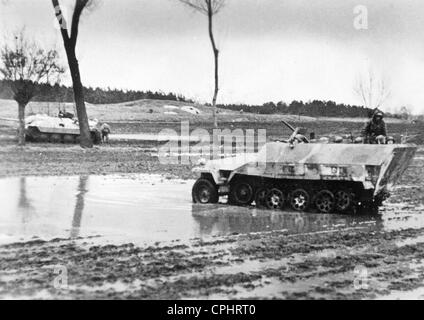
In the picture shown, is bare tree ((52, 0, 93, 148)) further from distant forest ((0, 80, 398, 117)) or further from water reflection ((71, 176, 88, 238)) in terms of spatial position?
water reflection ((71, 176, 88, 238))

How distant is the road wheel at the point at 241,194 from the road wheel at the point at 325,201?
171cm

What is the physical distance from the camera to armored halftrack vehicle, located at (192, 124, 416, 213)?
14.9 meters

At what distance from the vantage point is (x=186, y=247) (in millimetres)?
10828

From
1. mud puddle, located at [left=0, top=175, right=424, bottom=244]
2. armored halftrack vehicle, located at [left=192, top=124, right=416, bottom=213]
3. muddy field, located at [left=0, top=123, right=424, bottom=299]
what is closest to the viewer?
muddy field, located at [left=0, top=123, right=424, bottom=299]

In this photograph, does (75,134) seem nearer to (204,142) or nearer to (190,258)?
(204,142)

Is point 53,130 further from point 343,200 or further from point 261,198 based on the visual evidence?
point 343,200

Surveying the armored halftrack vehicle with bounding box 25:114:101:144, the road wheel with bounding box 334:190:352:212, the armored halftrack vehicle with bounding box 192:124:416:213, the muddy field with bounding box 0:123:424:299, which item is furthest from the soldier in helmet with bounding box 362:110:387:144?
the armored halftrack vehicle with bounding box 25:114:101:144

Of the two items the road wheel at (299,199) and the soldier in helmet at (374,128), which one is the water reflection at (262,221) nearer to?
the road wheel at (299,199)

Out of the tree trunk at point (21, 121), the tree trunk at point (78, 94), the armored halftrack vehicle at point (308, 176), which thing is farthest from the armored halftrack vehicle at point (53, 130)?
the armored halftrack vehicle at point (308, 176)

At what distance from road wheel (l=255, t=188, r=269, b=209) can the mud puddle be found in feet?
1.25

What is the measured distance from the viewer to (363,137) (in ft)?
51.0

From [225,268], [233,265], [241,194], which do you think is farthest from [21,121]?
[225,268]

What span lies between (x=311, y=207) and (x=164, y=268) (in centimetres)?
691

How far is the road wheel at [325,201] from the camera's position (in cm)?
1520
